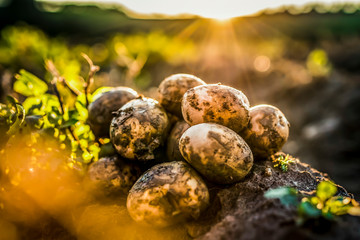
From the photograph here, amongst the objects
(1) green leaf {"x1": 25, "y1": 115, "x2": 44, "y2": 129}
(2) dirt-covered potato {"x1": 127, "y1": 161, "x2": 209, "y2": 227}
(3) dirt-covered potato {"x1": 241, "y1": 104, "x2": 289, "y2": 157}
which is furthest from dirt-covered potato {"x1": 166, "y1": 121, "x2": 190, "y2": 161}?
(1) green leaf {"x1": 25, "y1": 115, "x2": 44, "y2": 129}

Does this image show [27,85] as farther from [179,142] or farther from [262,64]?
[262,64]

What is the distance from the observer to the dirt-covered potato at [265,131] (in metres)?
1.81

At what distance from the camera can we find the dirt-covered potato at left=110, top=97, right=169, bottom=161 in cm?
174

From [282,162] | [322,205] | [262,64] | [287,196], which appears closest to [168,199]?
[287,196]

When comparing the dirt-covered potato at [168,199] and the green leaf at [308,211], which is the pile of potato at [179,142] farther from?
the green leaf at [308,211]

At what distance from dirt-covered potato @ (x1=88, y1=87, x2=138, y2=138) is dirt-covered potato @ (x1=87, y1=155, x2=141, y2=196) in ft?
1.05

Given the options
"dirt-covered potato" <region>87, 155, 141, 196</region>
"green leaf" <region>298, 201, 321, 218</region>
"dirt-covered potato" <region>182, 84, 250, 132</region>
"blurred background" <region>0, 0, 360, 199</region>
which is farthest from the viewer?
"blurred background" <region>0, 0, 360, 199</region>

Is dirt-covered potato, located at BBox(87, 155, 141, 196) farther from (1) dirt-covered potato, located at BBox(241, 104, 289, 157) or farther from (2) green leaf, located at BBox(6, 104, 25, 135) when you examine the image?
(1) dirt-covered potato, located at BBox(241, 104, 289, 157)

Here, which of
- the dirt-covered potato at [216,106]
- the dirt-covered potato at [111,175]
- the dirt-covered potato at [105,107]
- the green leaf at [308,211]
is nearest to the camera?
the green leaf at [308,211]

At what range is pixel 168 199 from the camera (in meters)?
1.48

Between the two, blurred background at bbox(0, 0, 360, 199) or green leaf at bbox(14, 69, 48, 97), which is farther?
blurred background at bbox(0, 0, 360, 199)

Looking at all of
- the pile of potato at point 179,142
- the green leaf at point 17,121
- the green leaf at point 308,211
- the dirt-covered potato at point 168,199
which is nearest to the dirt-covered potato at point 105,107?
the pile of potato at point 179,142

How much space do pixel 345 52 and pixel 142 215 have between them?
11127 mm

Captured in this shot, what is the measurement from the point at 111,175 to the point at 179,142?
58 cm
